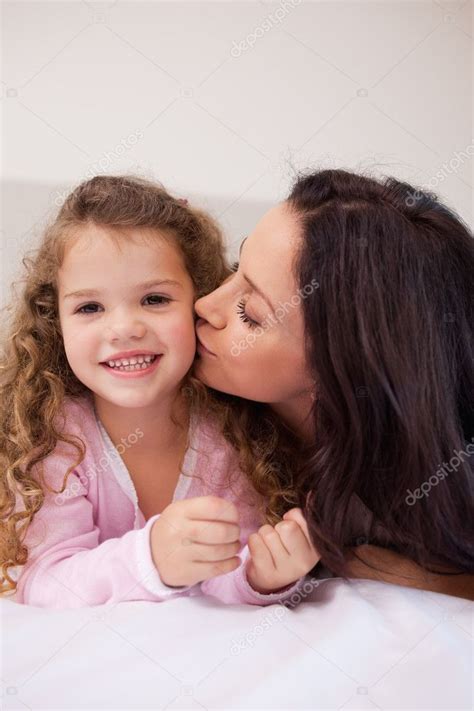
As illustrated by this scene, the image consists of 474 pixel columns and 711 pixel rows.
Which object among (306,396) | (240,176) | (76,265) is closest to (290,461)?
(306,396)

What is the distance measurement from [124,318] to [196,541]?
34cm

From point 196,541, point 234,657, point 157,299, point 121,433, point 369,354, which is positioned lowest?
point 234,657

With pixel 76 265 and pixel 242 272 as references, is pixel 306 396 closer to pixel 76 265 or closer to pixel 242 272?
pixel 242 272

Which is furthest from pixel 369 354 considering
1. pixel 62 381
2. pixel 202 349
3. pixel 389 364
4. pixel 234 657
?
pixel 62 381

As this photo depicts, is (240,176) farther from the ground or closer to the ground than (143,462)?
farther from the ground

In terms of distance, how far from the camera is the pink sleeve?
3.77 feet

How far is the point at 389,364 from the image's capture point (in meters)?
1.15

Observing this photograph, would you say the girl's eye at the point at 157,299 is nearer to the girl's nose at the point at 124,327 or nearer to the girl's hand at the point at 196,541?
the girl's nose at the point at 124,327

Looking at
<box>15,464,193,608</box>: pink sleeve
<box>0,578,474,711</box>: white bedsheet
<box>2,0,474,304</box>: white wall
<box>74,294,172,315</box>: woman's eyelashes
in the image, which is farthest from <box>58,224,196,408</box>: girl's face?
<box>2,0,474,304</box>: white wall

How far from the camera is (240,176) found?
6.67ft

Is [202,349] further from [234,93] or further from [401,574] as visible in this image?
[234,93]

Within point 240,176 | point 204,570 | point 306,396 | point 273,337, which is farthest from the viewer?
point 240,176

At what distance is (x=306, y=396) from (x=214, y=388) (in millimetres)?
146

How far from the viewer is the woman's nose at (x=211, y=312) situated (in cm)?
125
